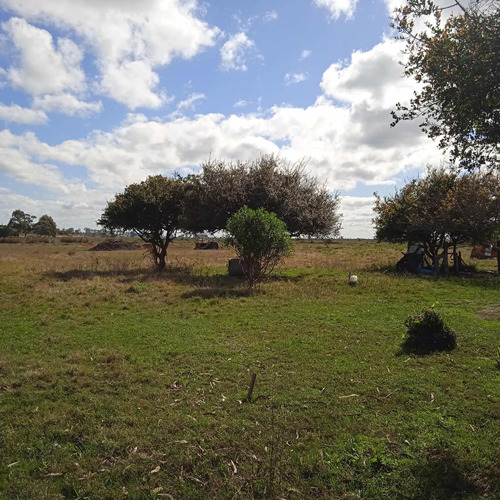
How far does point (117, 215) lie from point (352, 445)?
25991 millimetres

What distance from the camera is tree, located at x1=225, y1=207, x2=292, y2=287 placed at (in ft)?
57.9

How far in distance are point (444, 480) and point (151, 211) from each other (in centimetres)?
2590

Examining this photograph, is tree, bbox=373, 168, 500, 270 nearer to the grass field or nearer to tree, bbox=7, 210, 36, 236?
the grass field

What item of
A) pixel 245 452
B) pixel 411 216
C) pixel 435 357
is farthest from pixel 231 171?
pixel 245 452

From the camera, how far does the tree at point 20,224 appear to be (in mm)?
97500

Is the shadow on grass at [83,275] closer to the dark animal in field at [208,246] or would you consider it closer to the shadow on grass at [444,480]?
the shadow on grass at [444,480]

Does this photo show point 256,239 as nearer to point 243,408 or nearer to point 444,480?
point 243,408

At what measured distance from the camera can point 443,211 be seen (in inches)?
910

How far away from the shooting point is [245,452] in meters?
4.56

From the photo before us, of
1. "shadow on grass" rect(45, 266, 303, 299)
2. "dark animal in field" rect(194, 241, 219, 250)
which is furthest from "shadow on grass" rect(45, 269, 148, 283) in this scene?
"dark animal in field" rect(194, 241, 219, 250)

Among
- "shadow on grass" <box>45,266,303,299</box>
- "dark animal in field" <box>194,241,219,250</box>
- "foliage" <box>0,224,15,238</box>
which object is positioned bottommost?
"shadow on grass" <box>45,266,303,299</box>

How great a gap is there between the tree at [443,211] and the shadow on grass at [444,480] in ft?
60.1

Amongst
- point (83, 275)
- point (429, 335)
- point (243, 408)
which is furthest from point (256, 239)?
point (243, 408)

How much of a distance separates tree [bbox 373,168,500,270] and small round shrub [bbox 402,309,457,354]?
13613 millimetres
